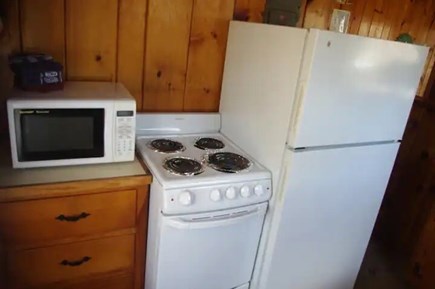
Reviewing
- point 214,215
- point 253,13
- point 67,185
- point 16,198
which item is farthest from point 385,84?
point 16,198

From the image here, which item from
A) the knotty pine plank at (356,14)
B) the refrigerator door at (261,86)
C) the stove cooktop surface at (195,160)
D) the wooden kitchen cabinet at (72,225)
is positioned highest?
the knotty pine plank at (356,14)

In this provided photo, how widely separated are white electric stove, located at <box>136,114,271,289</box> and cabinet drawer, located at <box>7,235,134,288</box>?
0.41ft

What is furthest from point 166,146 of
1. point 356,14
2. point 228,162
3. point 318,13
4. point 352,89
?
point 356,14

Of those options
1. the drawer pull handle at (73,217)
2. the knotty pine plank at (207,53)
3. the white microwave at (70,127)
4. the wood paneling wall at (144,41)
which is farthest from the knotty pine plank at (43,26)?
the drawer pull handle at (73,217)

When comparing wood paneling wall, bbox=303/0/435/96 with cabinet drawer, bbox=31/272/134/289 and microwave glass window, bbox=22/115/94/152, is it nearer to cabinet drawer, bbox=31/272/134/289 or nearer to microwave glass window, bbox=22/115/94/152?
microwave glass window, bbox=22/115/94/152

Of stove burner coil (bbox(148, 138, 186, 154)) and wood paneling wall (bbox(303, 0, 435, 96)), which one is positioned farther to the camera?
wood paneling wall (bbox(303, 0, 435, 96))

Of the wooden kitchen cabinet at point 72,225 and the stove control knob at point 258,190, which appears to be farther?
the stove control knob at point 258,190

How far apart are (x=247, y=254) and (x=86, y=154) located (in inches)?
33.4

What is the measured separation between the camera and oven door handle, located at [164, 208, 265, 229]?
1.32 meters

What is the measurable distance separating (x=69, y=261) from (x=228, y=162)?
767 mm

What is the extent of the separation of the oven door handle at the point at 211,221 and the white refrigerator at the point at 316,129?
0.42ft

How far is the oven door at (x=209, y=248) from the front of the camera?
4.45ft

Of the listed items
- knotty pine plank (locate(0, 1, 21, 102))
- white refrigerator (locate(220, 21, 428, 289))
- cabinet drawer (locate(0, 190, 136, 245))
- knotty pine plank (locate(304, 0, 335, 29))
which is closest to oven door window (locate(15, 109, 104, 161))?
cabinet drawer (locate(0, 190, 136, 245))

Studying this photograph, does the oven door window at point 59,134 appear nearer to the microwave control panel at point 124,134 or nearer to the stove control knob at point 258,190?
the microwave control panel at point 124,134
